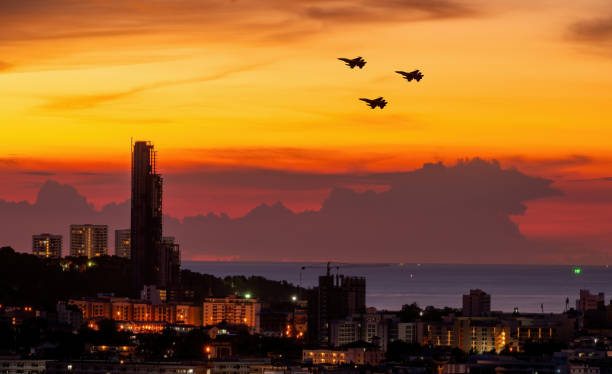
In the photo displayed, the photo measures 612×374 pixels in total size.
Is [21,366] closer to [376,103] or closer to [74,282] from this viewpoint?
Answer: [376,103]

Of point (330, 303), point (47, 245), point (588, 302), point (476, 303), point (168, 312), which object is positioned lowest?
point (168, 312)

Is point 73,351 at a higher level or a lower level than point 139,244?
lower

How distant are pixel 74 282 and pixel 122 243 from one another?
38.3 meters

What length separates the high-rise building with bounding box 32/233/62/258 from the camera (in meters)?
147

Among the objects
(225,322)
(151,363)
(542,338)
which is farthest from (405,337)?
(151,363)

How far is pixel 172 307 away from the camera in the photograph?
337 ft

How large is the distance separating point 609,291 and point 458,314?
99892mm

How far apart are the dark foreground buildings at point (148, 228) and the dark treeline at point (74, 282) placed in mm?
1892

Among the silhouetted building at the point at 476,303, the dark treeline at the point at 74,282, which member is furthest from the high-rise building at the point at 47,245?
the silhouetted building at the point at 476,303

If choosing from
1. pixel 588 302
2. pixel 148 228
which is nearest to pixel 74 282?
pixel 148 228

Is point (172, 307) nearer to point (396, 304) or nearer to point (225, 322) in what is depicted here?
point (225, 322)

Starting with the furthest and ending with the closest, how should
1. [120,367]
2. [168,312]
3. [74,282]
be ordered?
[74,282] → [168,312] → [120,367]

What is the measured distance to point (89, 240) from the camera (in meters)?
156

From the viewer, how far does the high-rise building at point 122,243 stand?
489 feet
